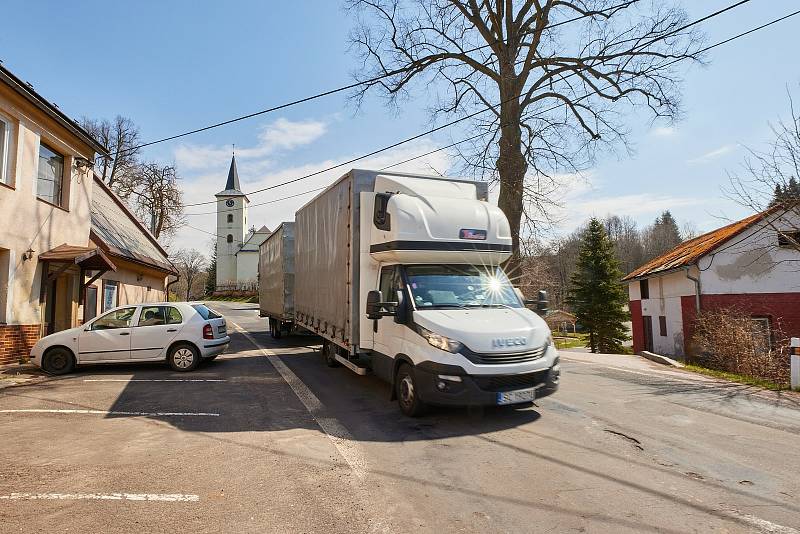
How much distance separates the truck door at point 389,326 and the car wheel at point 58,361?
713 cm

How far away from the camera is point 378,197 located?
7.23m

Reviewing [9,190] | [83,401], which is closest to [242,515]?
[83,401]

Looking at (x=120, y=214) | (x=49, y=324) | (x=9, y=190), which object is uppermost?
(x=120, y=214)

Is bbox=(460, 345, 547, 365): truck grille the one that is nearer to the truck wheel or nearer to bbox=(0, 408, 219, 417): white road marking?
the truck wheel

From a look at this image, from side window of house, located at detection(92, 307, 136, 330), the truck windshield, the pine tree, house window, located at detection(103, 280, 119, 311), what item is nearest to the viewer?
the truck windshield

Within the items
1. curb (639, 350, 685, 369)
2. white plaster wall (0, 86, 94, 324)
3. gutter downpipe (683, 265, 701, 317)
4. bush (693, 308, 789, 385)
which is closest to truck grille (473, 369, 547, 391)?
bush (693, 308, 789, 385)

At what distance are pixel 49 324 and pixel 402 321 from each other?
1165 centimetres

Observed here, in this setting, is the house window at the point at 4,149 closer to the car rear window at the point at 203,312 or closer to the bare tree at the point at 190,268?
the car rear window at the point at 203,312

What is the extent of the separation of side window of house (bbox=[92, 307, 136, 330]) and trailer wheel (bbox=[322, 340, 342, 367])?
4.26 m

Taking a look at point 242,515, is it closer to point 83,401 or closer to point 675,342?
point 83,401

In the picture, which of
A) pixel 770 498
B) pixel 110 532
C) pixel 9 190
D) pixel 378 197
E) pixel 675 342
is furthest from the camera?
pixel 675 342

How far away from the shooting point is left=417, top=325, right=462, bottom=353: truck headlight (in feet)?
18.8

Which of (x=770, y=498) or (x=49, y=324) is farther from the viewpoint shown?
(x=49, y=324)

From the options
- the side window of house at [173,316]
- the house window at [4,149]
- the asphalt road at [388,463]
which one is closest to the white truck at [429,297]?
the asphalt road at [388,463]
